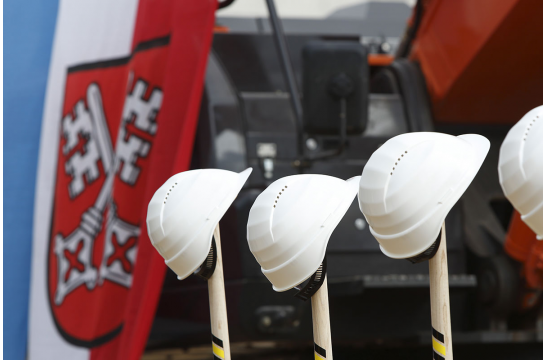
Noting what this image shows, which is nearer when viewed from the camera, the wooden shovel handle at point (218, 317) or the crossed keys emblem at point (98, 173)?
the wooden shovel handle at point (218, 317)

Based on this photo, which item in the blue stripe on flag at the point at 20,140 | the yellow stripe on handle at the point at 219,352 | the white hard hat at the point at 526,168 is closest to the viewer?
the white hard hat at the point at 526,168

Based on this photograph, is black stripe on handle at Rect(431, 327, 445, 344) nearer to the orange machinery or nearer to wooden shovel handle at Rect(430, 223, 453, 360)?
wooden shovel handle at Rect(430, 223, 453, 360)

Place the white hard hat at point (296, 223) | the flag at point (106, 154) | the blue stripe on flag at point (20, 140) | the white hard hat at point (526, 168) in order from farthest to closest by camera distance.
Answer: the blue stripe on flag at point (20, 140), the flag at point (106, 154), the white hard hat at point (296, 223), the white hard hat at point (526, 168)

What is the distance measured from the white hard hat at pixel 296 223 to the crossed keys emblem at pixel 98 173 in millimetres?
1101

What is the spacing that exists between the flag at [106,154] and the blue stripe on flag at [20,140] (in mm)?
32

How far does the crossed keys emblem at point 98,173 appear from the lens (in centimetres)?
206

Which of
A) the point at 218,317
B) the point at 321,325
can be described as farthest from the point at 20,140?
the point at 321,325

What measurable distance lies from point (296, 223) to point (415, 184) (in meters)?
0.19

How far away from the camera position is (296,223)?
100cm

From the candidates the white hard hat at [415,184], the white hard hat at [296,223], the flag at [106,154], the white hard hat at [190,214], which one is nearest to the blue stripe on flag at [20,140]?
the flag at [106,154]

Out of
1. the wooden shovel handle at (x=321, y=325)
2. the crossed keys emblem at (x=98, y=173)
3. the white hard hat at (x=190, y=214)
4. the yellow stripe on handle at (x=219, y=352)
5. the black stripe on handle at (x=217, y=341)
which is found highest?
the white hard hat at (x=190, y=214)

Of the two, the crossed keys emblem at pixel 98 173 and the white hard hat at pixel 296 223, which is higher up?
the white hard hat at pixel 296 223

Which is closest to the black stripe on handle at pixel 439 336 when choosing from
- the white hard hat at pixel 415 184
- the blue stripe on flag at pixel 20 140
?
the white hard hat at pixel 415 184

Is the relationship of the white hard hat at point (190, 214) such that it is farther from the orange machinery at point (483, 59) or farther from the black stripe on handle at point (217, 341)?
the orange machinery at point (483, 59)
